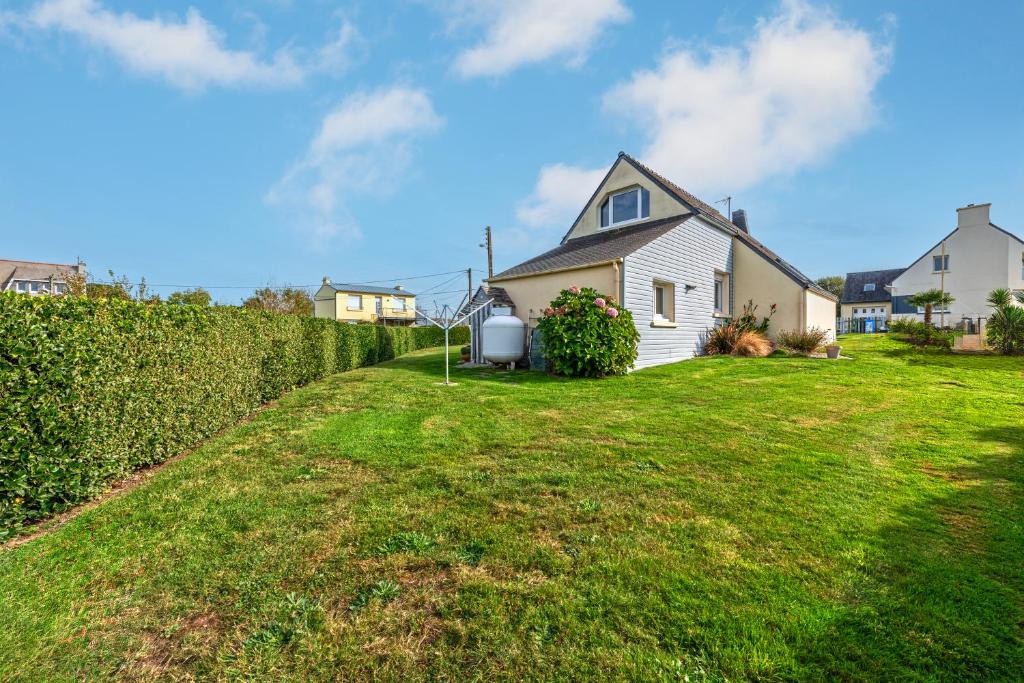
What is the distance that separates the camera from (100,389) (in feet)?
13.5

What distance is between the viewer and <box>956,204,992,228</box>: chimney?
28.0m

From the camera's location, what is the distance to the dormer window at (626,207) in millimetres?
15386

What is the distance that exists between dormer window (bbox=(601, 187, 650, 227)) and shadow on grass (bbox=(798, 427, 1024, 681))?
1375 centimetres

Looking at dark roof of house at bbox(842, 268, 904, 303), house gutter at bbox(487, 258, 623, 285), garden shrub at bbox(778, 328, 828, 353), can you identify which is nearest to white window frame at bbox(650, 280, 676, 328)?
house gutter at bbox(487, 258, 623, 285)

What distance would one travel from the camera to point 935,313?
29.6 meters

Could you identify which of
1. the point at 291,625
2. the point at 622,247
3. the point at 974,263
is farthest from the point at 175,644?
the point at 974,263

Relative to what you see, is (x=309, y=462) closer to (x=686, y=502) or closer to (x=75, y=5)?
(x=686, y=502)

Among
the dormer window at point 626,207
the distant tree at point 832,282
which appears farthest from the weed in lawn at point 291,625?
the distant tree at point 832,282

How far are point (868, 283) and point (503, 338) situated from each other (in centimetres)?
4891

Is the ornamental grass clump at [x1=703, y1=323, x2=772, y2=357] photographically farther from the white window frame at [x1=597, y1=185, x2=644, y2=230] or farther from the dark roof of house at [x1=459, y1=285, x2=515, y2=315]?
the dark roof of house at [x1=459, y1=285, x2=515, y2=315]

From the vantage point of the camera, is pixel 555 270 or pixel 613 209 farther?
pixel 613 209

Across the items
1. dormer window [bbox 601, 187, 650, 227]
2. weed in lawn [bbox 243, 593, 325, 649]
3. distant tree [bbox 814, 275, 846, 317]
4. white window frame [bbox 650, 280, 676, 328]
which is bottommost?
weed in lawn [bbox 243, 593, 325, 649]

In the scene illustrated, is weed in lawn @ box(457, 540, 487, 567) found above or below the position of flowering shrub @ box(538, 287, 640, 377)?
below

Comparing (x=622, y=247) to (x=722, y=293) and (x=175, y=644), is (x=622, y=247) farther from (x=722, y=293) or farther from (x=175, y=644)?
(x=175, y=644)
